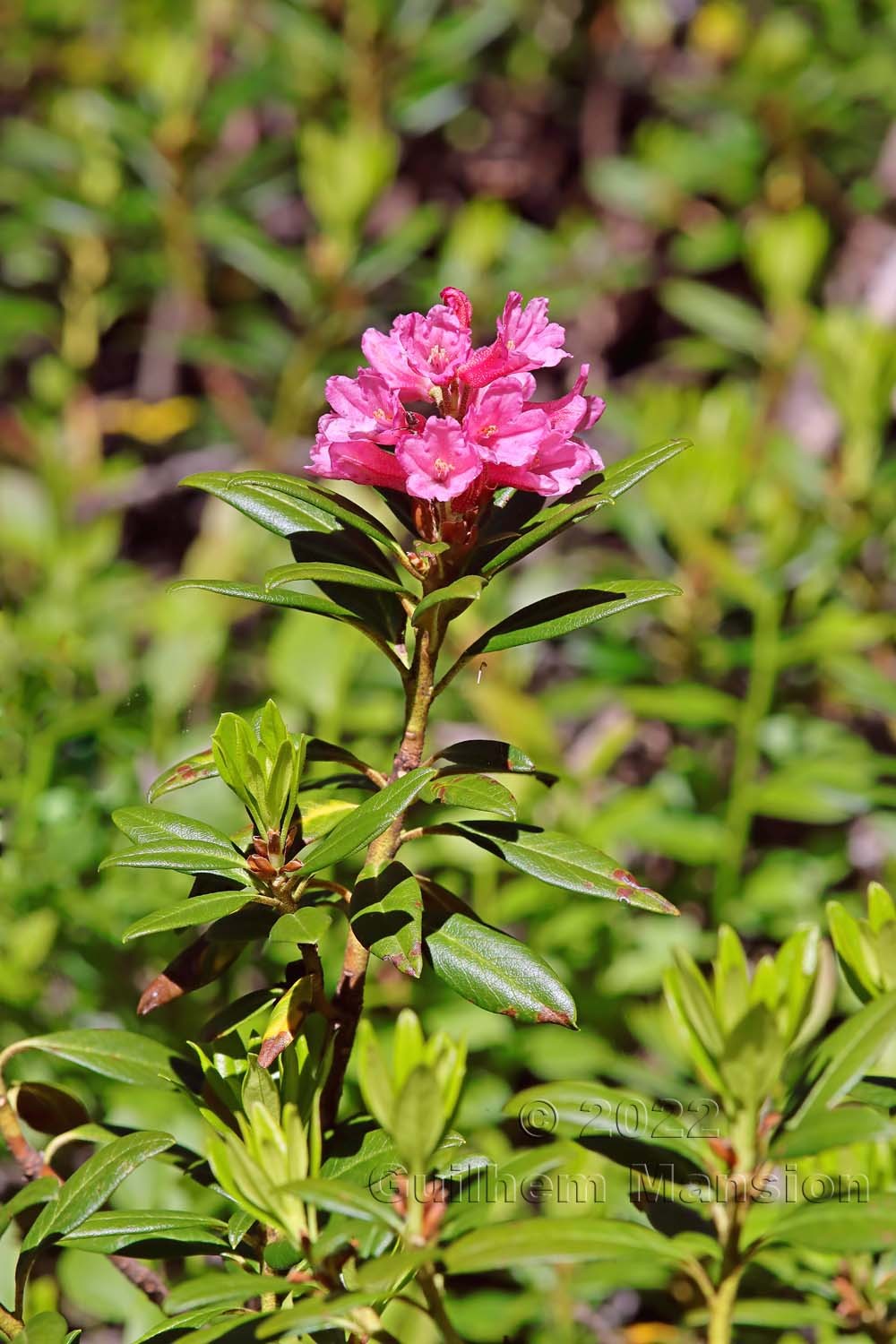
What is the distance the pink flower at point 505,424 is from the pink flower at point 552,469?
2 centimetres

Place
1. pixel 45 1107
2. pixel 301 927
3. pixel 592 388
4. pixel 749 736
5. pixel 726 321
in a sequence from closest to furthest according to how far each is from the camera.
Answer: pixel 301 927, pixel 45 1107, pixel 749 736, pixel 726 321, pixel 592 388

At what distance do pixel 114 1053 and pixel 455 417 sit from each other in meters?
0.54

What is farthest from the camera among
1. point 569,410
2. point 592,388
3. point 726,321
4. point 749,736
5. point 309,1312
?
point 592,388

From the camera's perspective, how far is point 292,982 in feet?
2.78

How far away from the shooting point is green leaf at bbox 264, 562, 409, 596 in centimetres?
74

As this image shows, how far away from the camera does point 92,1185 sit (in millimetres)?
793

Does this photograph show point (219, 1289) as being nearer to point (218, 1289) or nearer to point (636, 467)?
point (218, 1289)

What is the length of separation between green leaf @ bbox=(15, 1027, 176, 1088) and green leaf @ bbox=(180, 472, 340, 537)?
0.41 meters

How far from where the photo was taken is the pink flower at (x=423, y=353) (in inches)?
31.2

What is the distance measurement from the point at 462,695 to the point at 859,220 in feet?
5.35

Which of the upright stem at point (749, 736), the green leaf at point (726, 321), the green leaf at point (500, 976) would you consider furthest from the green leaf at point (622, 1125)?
the green leaf at point (726, 321)

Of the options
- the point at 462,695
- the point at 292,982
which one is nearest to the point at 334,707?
the point at 462,695

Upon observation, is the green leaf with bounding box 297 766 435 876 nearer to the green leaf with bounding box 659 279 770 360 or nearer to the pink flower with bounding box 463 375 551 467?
the pink flower with bounding box 463 375 551 467

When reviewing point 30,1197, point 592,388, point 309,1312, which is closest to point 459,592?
point 309,1312
